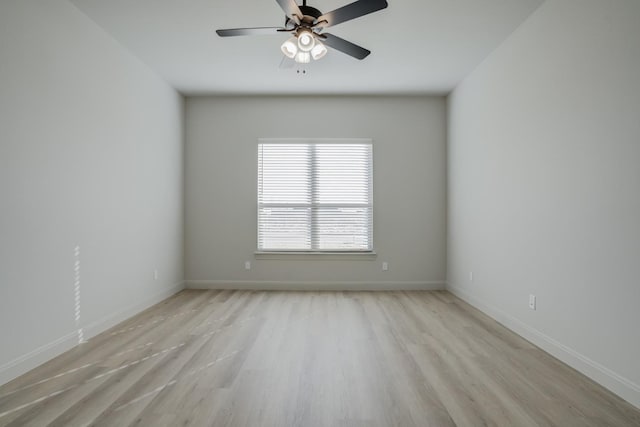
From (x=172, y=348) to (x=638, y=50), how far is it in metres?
3.84

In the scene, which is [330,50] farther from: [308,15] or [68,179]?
[68,179]

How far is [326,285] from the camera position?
5.43 meters

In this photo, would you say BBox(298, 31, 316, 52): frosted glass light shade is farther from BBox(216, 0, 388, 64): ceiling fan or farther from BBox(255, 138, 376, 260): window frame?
BBox(255, 138, 376, 260): window frame

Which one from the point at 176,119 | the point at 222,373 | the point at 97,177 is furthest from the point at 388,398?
the point at 176,119

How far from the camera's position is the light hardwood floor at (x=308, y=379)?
2.01m

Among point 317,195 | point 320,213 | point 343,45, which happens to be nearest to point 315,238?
point 320,213

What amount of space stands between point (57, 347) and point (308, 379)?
2024 millimetres

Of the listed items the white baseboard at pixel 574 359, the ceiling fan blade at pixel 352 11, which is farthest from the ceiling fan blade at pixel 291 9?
the white baseboard at pixel 574 359

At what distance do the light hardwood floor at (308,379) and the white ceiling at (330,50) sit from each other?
9.37 ft

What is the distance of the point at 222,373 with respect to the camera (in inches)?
101

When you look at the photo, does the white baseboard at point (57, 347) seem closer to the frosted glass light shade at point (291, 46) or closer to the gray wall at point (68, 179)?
the gray wall at point (68, 179)

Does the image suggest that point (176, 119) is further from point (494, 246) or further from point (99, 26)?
point (494, 246)

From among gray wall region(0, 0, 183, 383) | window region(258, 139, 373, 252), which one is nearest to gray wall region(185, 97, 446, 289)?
window region(258, 139, 373, 252)

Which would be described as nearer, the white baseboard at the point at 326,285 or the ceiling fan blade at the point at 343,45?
the ceiling fan blade at the point at 343,45
